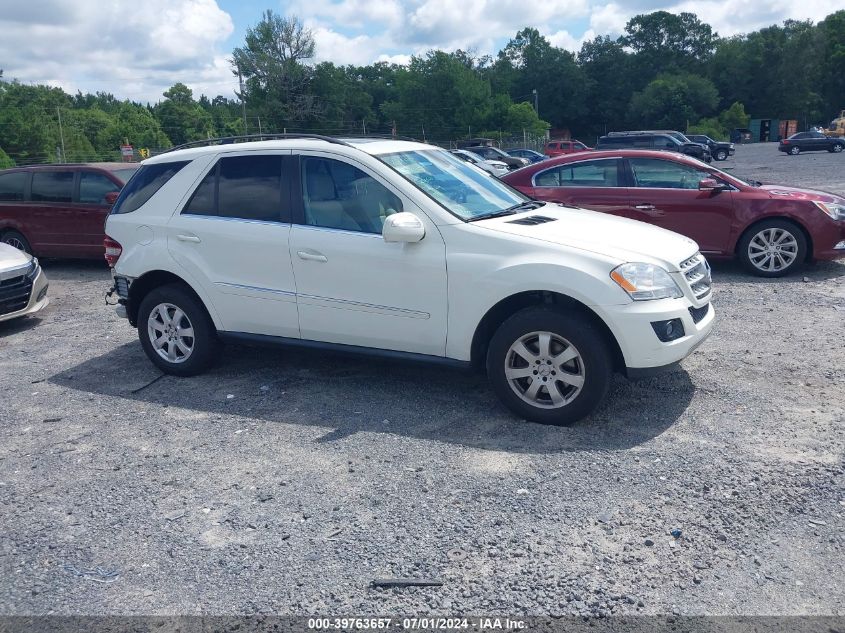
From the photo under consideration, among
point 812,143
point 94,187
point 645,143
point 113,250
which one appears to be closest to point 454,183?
point 113,250

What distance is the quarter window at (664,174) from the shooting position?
30.7 feet

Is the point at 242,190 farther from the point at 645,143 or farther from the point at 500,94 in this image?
the point at 500,94

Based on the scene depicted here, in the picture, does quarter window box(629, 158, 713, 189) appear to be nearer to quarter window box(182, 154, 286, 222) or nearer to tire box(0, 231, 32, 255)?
quarter window box(182, 154, 286, 222)

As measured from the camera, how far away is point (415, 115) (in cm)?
7169

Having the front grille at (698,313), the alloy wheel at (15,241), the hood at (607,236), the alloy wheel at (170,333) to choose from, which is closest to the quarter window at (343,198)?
the hood at (607,236)

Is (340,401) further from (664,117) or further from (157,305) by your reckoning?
(664,117)

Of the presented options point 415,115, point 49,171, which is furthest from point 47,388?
point 415,115

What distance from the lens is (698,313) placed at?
500cm

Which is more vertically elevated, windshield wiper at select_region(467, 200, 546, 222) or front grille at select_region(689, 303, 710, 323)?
windshield wiper at select_region(467, 200, 546, 222)

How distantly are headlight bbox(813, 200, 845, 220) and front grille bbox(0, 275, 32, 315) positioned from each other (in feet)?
30.4

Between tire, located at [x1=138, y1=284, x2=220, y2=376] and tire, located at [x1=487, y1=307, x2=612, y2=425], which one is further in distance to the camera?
tire, located at [x1=138, y1=284, x2=220, y2=376]

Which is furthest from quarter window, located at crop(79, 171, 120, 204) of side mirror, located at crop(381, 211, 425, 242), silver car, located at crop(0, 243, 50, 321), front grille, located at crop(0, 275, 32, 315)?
side mirror, located at crop(381, 211, 425, 242)

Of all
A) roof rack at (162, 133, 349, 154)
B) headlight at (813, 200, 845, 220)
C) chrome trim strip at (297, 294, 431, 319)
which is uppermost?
roof rack at (162, 133, 349, 154)

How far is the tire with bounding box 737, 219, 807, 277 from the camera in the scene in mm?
9000
